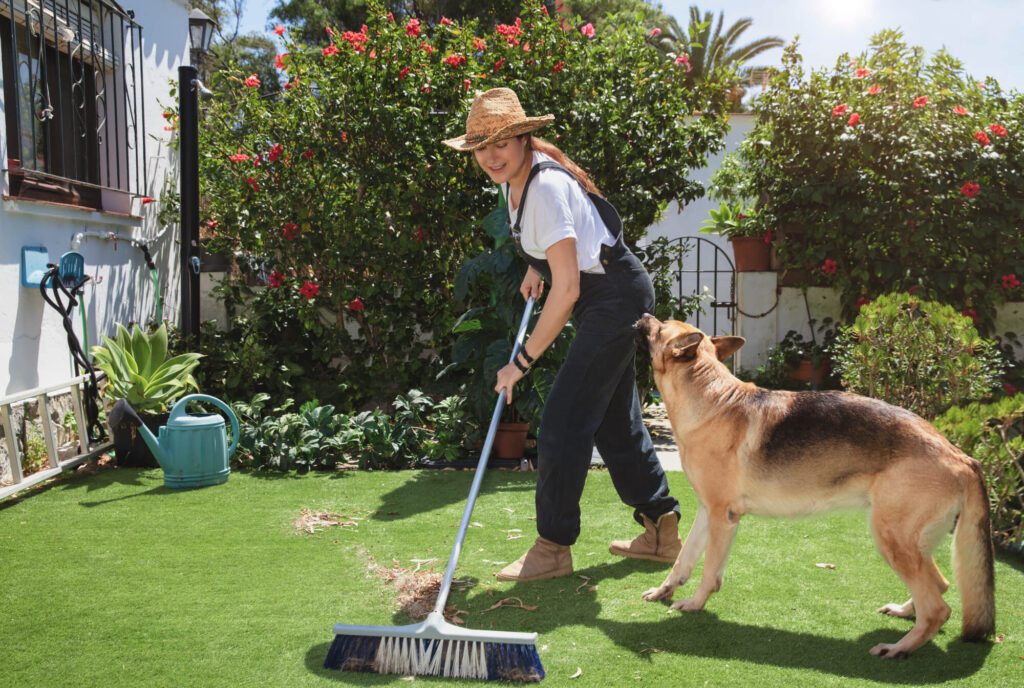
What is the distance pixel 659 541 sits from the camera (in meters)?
3.84

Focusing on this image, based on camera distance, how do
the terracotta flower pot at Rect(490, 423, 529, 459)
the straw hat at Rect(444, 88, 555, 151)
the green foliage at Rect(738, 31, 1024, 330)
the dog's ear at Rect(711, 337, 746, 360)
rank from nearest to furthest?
the straw hat at Rect(444, 88, 555, 151) → the dog's ear at Rect(711, 337, 746, 360) → the terracotta flower pot at Rect(490, 423, 529, 459) → the green foliage at Rect(738, 31, 1024, 330)

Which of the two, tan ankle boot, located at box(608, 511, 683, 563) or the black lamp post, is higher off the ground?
the black lamp post

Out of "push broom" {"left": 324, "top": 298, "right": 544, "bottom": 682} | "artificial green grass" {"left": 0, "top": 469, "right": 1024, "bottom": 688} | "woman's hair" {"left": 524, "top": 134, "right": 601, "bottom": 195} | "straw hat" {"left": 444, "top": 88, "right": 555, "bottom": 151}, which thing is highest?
"straw hat" {"left": 444, "top": 88, "right": 555, "bottom": 151}

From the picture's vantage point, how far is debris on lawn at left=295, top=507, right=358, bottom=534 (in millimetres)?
4410

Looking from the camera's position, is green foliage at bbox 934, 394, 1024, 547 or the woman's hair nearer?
the woman's hair

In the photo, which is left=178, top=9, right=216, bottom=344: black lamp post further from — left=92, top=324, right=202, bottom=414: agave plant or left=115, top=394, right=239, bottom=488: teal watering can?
left=115, top=394, right=239, bottom=488: teal watering can

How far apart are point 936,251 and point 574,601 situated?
5.84 meters

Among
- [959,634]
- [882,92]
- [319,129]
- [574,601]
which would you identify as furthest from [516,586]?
[882,92]

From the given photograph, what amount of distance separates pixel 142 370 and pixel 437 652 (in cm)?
398

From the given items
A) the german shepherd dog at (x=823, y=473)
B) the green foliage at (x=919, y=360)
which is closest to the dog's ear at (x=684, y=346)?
the german shepherd dog at (x=823, y=473)

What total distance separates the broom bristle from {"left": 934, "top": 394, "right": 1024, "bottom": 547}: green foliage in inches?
98.4

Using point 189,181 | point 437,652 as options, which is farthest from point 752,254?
point 437,652

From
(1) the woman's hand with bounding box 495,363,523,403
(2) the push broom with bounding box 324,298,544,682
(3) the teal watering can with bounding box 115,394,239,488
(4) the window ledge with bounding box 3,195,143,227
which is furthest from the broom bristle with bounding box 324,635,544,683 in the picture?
(4) the window ledge with bounding box 3,195,143,227

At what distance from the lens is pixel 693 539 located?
131 inches
